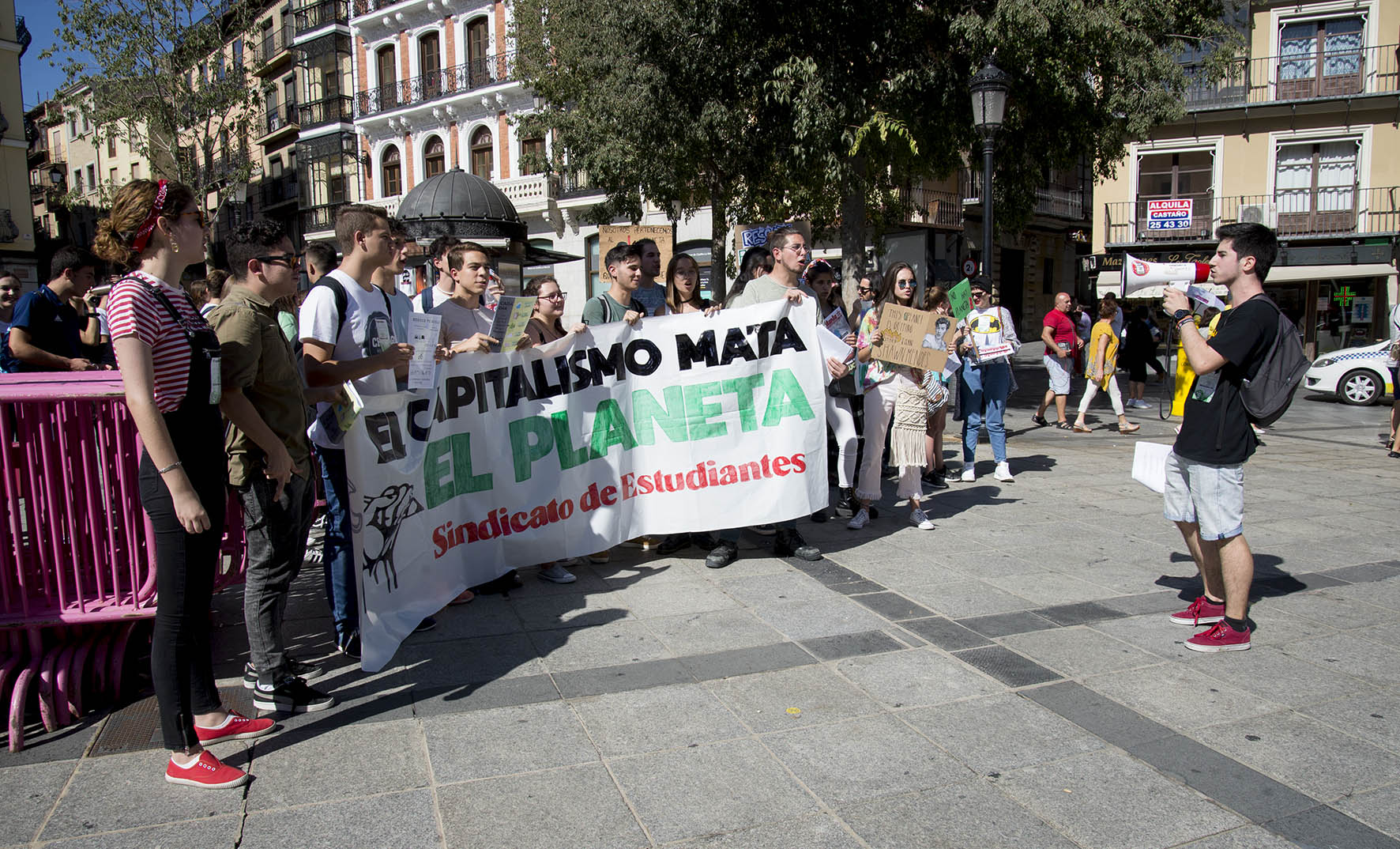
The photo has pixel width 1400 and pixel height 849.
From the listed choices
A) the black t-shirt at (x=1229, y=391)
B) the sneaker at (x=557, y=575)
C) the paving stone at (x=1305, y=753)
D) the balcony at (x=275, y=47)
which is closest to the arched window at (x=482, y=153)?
the balcony at (x=275, y=47)

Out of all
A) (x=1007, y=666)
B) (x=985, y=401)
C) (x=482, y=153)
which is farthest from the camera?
(x=482, y=153)

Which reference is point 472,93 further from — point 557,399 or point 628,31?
point 557,399

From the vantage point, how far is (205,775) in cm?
311

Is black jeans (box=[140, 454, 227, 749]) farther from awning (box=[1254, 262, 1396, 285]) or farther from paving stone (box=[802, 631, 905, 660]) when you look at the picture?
awning (box=[1254, 262, 1396, 285])

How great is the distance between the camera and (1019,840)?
278 cm

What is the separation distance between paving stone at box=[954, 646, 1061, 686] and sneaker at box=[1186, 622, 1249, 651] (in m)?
0.78

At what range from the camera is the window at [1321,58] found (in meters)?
28.8

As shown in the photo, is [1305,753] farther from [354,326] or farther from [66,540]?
[66,540]

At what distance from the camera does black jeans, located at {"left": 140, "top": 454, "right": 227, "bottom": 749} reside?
10.1 feet

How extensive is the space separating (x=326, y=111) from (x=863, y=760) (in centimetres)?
4313

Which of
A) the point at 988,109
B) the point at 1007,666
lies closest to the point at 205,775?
the point at 1007,666

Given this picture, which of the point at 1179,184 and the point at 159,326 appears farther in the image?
the point at 1179,184

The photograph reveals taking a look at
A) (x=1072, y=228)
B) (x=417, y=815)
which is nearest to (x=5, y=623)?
(x=417, y=815)

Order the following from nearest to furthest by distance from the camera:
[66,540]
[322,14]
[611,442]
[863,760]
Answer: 1. [863,760]
2. [66,540]
3. [611,442]
4. [322,14]
